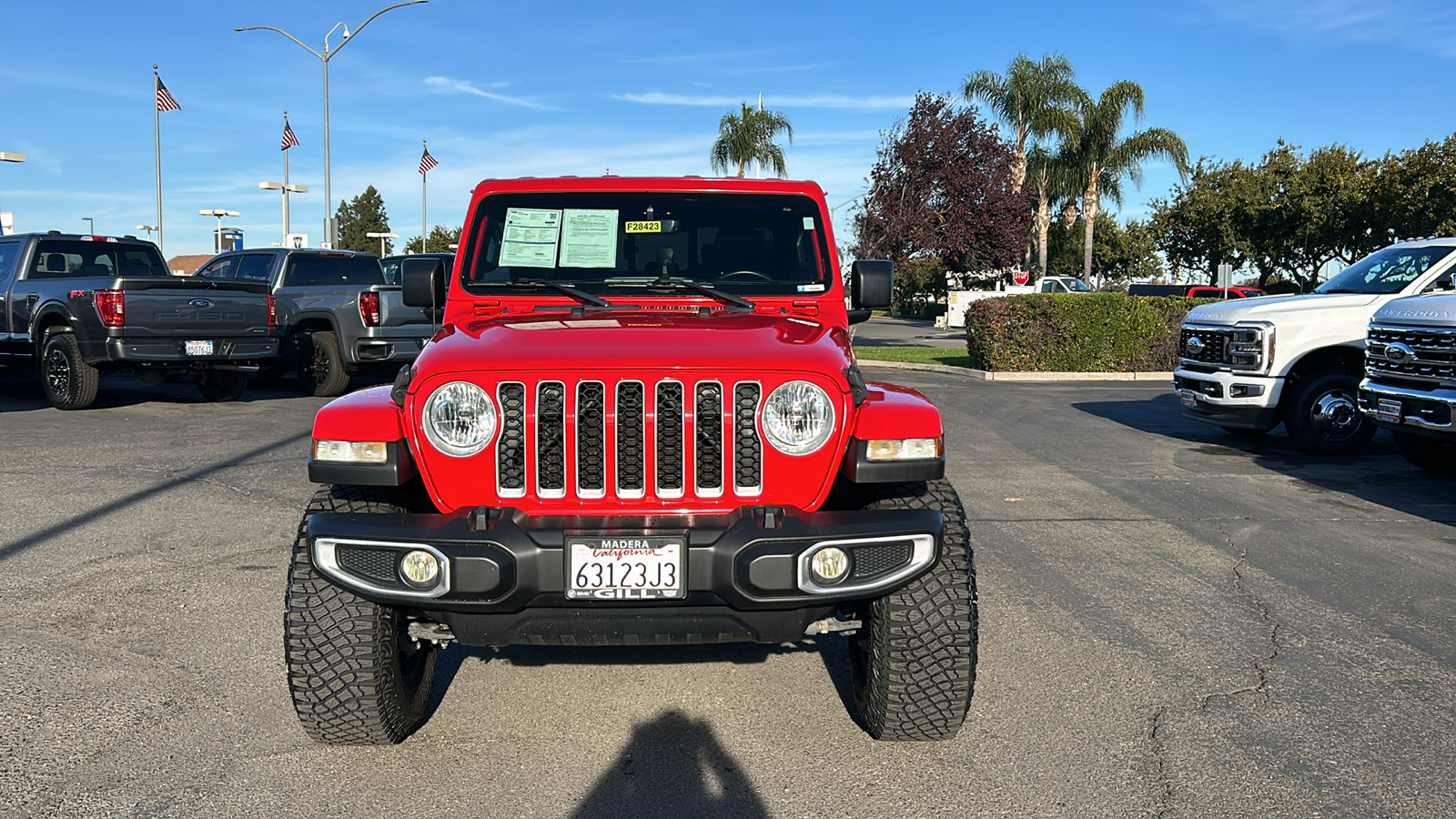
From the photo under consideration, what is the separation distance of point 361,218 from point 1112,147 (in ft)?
282

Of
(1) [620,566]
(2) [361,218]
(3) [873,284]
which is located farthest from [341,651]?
(2) [361,218]

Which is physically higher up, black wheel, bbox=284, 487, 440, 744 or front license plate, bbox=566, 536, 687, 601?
front license plate, bbox=566, 536, 687, 601

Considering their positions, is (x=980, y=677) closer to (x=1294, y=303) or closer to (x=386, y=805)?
(x=386, y=805)

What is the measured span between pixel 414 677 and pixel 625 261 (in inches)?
74.4

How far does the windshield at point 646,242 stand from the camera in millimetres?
4988

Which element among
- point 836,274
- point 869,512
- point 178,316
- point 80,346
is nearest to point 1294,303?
point 836,274

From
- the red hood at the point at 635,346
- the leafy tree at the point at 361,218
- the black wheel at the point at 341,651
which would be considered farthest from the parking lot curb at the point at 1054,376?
the leafy tree at the point at 361,218

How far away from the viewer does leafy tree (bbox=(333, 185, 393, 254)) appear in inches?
4299

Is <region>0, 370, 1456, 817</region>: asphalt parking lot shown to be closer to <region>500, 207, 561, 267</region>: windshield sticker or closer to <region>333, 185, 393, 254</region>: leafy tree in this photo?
<region>500, 207, 561, 267</region>: windshield sticker

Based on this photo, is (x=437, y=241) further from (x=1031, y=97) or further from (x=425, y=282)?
(x=425, y=282)

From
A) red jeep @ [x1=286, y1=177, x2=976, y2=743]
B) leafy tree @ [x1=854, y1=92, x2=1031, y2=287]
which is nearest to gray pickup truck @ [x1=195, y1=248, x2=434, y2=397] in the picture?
red jeep @ [x1=286, y1=177, x2=976, y2=743]

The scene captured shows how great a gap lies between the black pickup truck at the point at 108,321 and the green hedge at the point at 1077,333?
1115 cm

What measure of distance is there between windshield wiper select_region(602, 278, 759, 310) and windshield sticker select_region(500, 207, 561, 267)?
0.33 metres

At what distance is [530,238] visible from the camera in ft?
16.6
